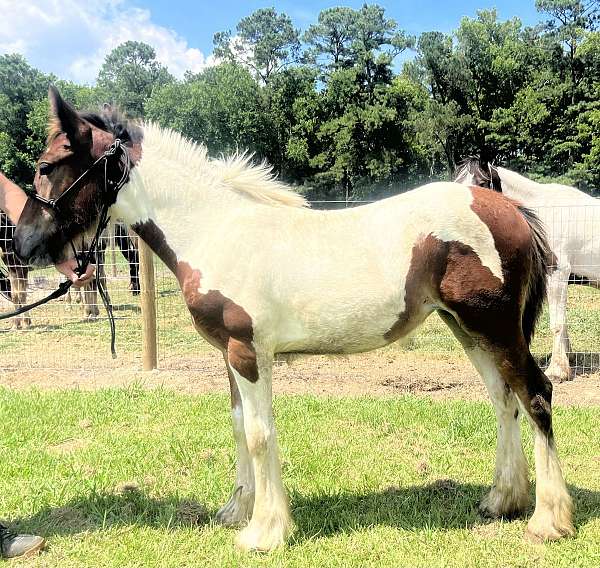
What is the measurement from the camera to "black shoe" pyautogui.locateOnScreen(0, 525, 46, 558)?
2.84m

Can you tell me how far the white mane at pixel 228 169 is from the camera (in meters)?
2.99

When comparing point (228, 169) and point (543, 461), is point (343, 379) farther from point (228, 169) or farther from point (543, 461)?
point (228, 169)

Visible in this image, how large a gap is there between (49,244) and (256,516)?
6.08 feet

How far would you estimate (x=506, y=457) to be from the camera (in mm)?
3141

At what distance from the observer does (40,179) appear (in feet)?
9.21

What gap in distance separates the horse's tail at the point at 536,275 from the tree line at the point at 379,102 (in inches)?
1182

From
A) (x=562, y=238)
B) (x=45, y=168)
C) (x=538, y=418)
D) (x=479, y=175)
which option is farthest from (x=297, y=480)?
(x=562, y=238)

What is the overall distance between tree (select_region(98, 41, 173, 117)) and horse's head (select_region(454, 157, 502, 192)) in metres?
46.6

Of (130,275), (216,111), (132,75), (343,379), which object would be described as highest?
(132,75)

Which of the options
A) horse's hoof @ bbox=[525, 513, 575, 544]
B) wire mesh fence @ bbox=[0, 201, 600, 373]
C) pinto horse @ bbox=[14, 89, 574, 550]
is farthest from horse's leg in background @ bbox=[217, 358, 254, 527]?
wire mesh fence @ bbox=[0, 201, 600, 373]

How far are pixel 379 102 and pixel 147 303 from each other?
38368mm

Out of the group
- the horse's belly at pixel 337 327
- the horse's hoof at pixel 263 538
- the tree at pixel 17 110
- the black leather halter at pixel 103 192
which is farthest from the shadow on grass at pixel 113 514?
the tree at pixel 17 110

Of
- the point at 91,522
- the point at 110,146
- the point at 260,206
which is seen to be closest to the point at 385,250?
the point at 260,206

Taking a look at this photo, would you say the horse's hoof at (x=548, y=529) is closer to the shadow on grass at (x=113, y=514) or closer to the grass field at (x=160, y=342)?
the shadow on grass at (x=113, y=514)
